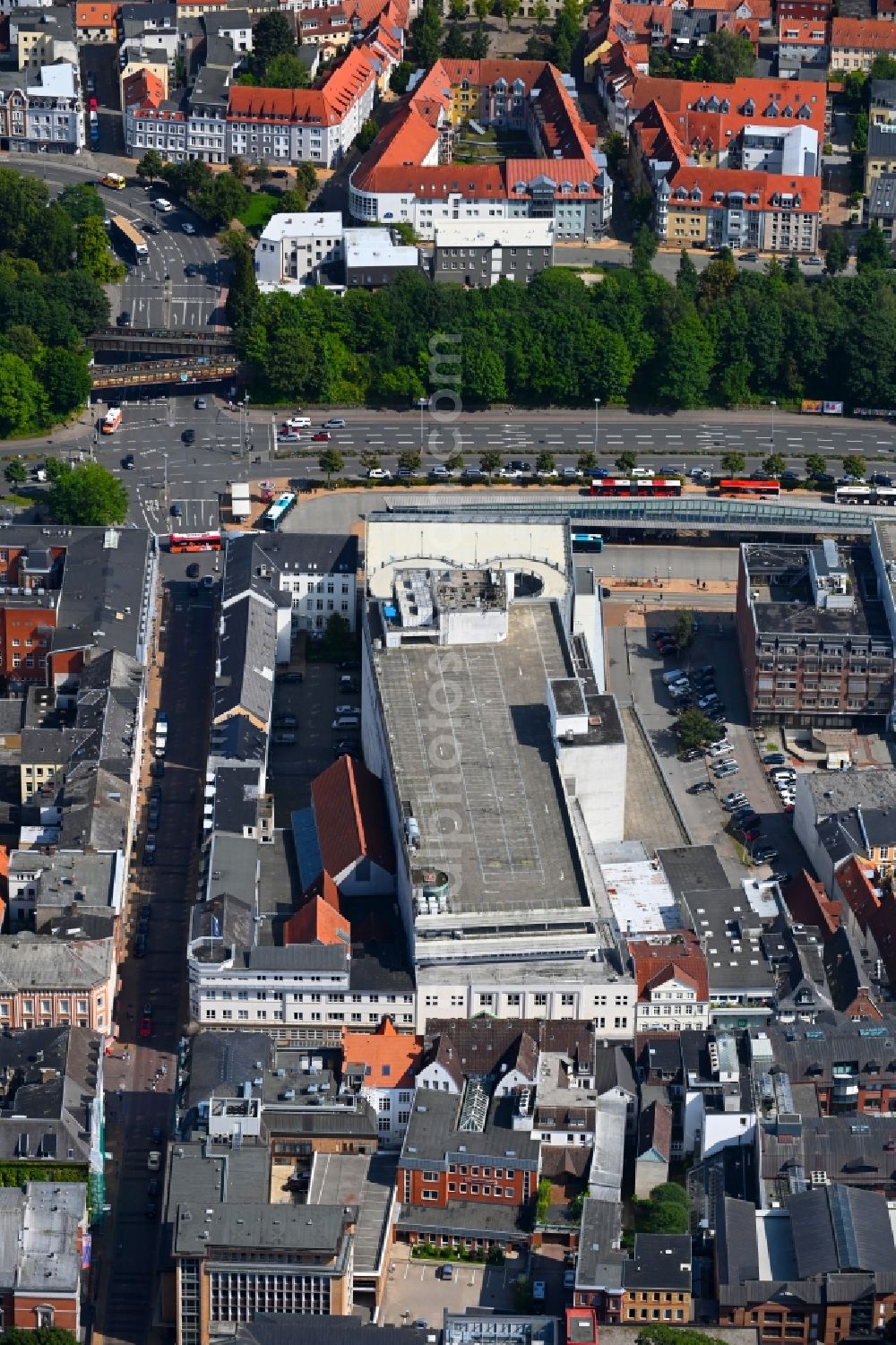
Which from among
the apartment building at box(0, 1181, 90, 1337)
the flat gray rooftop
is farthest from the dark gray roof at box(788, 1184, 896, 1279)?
the apartment building at box(0, 1181, 90, 1337)

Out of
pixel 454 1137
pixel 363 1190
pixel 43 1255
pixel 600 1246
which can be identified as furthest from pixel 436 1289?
pixel 43 1255

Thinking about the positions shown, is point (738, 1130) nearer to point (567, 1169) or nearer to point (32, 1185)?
point (567, 1169)

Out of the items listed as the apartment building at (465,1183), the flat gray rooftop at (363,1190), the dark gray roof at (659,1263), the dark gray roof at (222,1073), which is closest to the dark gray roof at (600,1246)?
the dark gray roof at (659,1263)

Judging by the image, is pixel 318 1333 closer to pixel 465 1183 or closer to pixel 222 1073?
pixel 465 1183

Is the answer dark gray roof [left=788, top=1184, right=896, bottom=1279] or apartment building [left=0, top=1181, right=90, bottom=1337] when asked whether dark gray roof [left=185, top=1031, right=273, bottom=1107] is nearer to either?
apartment building [left=0, top=1181, right=90, bottom=1337]

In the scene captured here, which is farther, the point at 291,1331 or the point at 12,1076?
the point at 12,1076

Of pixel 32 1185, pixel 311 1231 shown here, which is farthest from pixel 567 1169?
pixel 32 1185

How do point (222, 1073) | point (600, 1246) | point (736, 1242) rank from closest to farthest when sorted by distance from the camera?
point (600, 1246) < point (736, 1242) < point (222, 1073)
